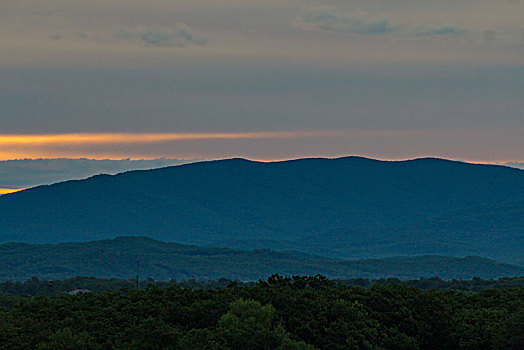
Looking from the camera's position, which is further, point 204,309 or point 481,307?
point 481,307

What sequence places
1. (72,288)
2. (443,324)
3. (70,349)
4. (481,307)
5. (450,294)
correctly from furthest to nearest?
(72,288) < (450,294) < (481,307) < (443,324) < (70,349)

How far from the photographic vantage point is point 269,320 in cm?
5250

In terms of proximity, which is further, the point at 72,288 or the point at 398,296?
the point at 72,288

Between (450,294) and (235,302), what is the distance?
23.4 metres

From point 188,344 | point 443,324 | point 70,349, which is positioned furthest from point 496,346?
point 70,349

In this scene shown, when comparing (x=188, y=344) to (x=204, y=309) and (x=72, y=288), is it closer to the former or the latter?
(x=204, y=309)

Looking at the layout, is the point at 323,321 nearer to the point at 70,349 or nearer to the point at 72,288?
the point at 70,349

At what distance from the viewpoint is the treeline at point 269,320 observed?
163ft

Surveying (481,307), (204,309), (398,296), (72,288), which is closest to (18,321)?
Answer: (204,309)

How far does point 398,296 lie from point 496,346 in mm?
9531

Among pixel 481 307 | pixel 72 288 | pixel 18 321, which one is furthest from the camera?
pixel 72 288

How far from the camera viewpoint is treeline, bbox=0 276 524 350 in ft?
163

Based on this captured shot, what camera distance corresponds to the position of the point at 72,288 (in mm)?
142125

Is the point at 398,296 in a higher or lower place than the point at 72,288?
higher
